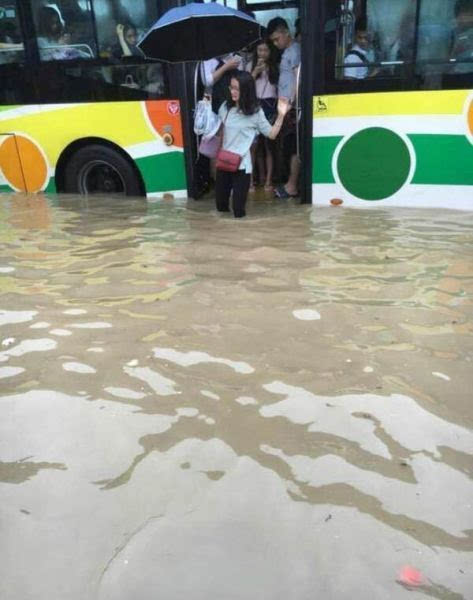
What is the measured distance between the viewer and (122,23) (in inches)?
247

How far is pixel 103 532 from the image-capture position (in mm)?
1997

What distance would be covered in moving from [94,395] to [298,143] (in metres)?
4.48

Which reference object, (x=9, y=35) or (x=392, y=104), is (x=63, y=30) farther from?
(x=392, y=104)

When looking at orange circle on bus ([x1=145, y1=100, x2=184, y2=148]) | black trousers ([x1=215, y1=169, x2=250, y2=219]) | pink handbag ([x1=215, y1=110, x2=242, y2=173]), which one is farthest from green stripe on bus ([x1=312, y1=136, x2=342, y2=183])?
orange circle on bus ([x1=145, y1=100, x2=184, y2=148])

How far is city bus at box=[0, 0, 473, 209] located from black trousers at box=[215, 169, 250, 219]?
1.88 ft

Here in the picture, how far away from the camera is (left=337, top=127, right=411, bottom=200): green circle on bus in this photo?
5.97 metres

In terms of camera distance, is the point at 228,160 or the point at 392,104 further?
the point at 228,160

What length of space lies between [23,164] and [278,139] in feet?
10.4

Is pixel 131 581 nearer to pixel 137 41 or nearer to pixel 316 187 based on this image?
pixel 316 187

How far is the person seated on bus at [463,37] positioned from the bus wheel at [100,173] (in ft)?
12.0

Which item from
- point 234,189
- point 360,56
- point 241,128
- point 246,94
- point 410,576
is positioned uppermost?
point 360,56

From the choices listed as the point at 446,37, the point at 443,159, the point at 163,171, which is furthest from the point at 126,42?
the point at 443,159

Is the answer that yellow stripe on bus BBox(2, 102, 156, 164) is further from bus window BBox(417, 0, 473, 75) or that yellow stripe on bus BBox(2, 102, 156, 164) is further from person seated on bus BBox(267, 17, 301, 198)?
bus window BBox(417, 0, 473, 75)

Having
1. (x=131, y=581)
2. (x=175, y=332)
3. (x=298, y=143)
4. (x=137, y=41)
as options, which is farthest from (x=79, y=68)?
A: (x=131, y=581)
